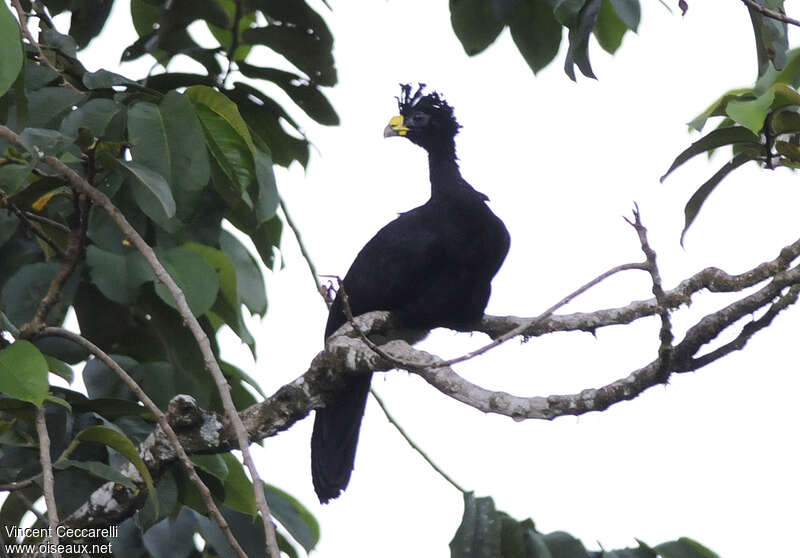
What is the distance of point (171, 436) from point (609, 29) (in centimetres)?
184

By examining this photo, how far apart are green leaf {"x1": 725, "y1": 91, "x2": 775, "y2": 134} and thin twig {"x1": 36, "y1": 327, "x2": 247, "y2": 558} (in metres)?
1.26

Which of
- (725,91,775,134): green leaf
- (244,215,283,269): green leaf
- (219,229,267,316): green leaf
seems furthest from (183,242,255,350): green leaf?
(725,91,775,134): green leaf

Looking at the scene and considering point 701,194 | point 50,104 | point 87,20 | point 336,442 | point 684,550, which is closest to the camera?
point 684,550

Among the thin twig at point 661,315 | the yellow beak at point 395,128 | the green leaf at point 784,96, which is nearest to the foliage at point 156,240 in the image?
the green leaf at point 784,96

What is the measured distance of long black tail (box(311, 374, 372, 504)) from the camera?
377 centimetres

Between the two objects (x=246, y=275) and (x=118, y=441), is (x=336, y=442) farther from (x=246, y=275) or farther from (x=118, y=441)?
(x=118, y=441)

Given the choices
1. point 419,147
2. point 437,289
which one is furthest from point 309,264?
point 419,147

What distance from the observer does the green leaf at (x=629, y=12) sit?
272 centimetres

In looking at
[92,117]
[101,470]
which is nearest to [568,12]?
[92,117]

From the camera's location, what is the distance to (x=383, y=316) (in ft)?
11.9

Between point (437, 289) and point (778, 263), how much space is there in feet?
5.31

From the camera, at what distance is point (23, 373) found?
7.35 ft

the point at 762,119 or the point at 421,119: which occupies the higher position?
the point at 421,119

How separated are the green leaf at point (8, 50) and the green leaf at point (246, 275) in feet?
4.26
